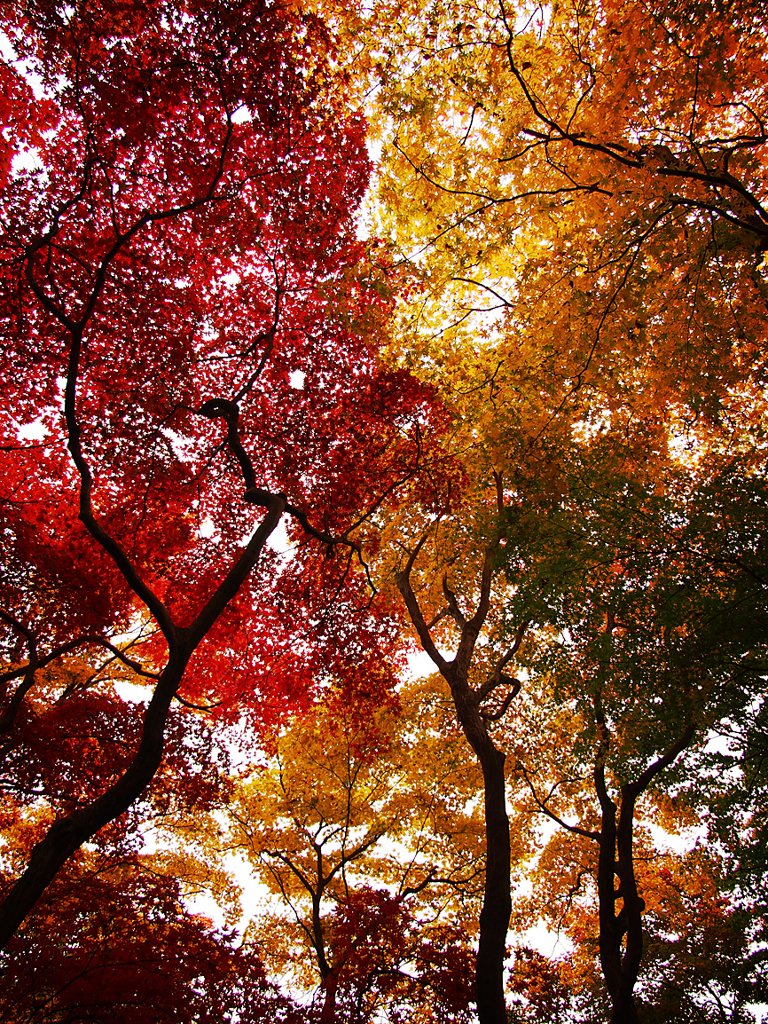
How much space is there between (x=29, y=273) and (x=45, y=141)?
4.46m

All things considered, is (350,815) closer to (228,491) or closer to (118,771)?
(118,771)

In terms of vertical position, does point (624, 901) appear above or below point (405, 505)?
below

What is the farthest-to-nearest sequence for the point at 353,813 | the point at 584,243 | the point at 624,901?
→ the point at 353,813 → the point at 624,901 → the point at 584,243

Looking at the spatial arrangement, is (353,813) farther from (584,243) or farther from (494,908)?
(584,243)

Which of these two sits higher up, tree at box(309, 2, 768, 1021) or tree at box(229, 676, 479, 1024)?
tree at box(309, 2, 768, 1021)

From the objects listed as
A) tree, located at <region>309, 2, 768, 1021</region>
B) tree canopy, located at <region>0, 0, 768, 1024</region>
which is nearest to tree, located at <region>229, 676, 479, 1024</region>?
tree canopy, located at <region>0, 0, 768, 1024</region>

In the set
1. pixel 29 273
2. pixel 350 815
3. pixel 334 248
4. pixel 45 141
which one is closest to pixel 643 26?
pixel 334 248

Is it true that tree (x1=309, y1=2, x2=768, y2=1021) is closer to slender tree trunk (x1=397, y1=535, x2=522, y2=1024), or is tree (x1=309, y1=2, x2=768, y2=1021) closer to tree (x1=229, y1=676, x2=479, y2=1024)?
slender tree trunk (x1=397, y1=535, x2=522, y2=1024)

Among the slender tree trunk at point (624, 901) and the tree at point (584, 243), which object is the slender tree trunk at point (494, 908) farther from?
the slender tree trunk at point (624, 901)

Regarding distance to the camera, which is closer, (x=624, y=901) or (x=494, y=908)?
(x=494, y=908)

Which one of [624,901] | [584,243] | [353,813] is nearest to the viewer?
[584,243]

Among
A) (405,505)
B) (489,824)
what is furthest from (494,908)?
(405,505)

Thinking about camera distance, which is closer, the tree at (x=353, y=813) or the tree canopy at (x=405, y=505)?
the tree canopy at (x=405, y=505)

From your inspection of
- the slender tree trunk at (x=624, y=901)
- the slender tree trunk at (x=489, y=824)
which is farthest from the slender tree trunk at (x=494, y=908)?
the slender tree trunk at (x=624, y=901)
